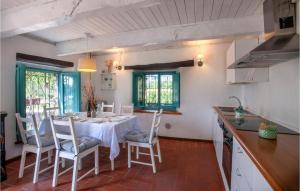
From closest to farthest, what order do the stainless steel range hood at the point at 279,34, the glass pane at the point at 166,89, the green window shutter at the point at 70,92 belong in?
the stainless steel range hood at the point at 279,34, the green window shutter at the point at 70,92, the glass pane at the point at 166,89

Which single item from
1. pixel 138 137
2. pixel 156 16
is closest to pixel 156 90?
pixel 138 137

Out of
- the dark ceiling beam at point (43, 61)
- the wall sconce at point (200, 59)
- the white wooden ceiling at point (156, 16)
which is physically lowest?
the dark ceiling beam at point (43, 61)

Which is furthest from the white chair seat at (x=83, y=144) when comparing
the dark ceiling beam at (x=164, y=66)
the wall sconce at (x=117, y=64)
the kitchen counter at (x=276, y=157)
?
the wall sconce at (x=117, y=64)

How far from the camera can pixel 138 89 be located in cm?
459

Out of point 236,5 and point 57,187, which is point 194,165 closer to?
point 57,187

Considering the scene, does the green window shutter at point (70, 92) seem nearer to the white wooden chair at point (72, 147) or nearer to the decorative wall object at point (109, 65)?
the decorative wall object at point (109, 65)

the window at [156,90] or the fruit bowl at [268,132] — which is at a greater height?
the window at [156,90]

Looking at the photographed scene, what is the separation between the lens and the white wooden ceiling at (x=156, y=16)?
2.04 meters

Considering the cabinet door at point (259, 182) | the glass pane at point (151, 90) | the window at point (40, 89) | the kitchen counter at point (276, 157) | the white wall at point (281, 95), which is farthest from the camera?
the glass pane at point (151, 90)

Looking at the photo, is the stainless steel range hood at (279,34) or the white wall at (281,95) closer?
the stainless steel range hood at (279,34)

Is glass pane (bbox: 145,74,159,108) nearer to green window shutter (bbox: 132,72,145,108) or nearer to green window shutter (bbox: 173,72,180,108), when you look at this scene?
green window shutter (bbox: 132,72,145,108)

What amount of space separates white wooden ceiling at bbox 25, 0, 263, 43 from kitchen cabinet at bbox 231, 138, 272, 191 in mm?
1533

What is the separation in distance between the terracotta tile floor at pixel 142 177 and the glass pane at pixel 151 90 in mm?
1641

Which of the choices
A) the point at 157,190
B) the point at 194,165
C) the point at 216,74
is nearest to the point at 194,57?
the point at 216,74
